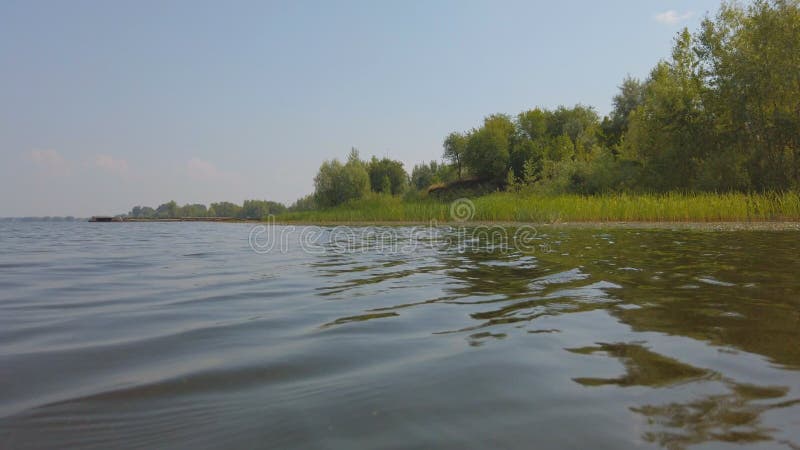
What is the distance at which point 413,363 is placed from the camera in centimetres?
270

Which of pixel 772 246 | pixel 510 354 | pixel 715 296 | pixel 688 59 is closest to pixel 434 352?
pixel 510 354

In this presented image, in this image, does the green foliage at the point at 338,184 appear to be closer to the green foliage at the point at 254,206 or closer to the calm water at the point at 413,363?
the calm water at the point at 413,363

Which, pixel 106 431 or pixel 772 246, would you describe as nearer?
pixel 106 431

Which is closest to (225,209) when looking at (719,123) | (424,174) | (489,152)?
(424,174)

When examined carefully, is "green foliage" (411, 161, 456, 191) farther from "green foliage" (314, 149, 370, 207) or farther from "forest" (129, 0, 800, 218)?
"forest" (129, 0, 800, 218)

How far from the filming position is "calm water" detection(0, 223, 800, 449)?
5.95 ft

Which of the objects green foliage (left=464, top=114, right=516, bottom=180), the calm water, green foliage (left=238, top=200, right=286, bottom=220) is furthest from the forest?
green foliage (left=238, top=200, right=286, bottom=220)

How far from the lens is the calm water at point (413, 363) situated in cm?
181

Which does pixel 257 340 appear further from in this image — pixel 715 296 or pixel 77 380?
pixel 715 296

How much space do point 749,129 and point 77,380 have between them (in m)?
31.7

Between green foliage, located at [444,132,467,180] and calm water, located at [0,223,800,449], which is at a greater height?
green foliage, located at [444,132,467,180]

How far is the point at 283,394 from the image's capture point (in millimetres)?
2246

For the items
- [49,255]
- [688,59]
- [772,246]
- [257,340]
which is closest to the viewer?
[257,340]

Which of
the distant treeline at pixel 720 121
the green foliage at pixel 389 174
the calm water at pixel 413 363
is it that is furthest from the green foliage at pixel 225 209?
the calm water at pixel 413 363
